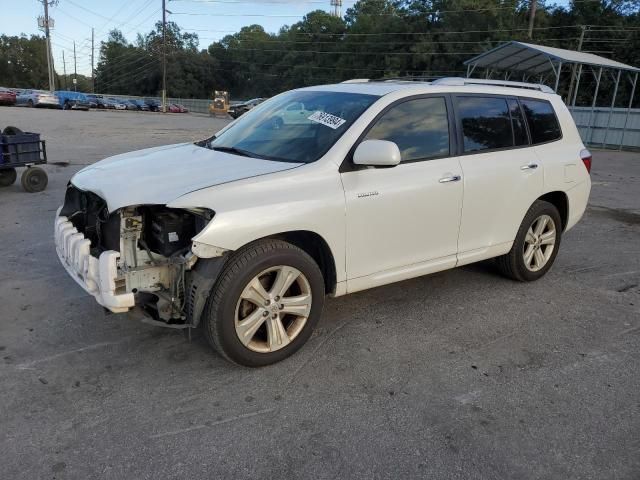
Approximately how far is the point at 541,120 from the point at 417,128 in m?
1.72

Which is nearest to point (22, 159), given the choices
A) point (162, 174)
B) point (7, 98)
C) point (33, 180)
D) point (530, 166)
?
point (33, 180)

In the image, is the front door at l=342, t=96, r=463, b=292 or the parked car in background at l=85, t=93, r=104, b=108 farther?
the parked car in background at l=85, t=93, r=104, b=108

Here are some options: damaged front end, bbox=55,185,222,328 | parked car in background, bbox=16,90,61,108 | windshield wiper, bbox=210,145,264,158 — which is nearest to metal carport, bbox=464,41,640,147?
windshield wiper, bbox=210,145,264,158

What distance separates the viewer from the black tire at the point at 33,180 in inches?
334

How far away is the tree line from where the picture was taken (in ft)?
155

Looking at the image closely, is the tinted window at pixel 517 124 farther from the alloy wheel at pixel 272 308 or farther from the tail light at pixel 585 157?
the alloy wheel at pixel 272 308

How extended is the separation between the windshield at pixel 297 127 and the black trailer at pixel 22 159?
525 centimetres

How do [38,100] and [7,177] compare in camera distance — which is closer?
[7,177]

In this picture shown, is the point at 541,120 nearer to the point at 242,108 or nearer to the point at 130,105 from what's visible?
the point at 242,108

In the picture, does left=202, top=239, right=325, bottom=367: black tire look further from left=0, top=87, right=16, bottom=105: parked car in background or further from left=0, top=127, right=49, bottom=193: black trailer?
left=0, top=87, right=16, bottom=105: parked car in background

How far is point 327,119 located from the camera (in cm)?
391

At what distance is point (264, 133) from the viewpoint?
4.23m

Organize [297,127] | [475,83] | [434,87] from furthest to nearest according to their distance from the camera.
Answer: [475,83] < [434,87] < [297,127]

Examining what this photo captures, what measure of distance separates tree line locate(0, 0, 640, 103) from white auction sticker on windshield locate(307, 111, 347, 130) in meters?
42.3
